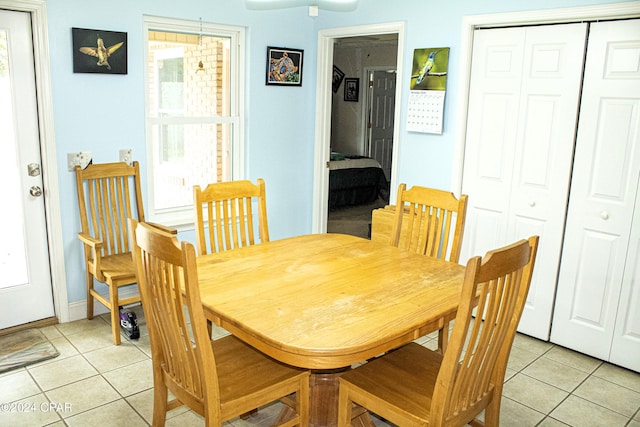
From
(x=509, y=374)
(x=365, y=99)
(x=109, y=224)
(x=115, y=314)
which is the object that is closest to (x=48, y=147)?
(x=109, y=224)

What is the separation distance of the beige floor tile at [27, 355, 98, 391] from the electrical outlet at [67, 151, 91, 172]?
1163 mm

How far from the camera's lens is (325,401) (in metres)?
2.29

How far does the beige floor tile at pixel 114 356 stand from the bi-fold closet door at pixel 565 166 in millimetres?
2302

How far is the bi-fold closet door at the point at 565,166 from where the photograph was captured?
9.87ft

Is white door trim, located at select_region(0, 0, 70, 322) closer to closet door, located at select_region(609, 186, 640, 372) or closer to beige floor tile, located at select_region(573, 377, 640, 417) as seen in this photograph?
beige floor tile, located at select_region(573, 377, 640, 417)

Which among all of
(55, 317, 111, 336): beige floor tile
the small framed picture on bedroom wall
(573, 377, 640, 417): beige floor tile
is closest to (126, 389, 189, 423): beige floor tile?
(55, 317, 111, 336): beige floor tile

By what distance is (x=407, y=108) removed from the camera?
13.0ft

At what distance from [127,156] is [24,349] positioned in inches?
52.4

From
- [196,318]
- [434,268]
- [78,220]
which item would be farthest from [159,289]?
[78,220]

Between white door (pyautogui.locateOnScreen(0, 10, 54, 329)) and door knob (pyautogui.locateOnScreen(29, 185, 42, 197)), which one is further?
door knob (pyautogui.locateOnScreen(29, 185, 42, 197))

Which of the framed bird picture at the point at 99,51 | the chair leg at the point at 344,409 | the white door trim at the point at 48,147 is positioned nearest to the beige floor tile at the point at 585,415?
the chair leg at the point at 344,409

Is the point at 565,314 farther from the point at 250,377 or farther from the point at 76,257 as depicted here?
the point at 76,257

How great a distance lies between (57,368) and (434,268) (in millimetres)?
2083

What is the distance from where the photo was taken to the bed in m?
6.99
